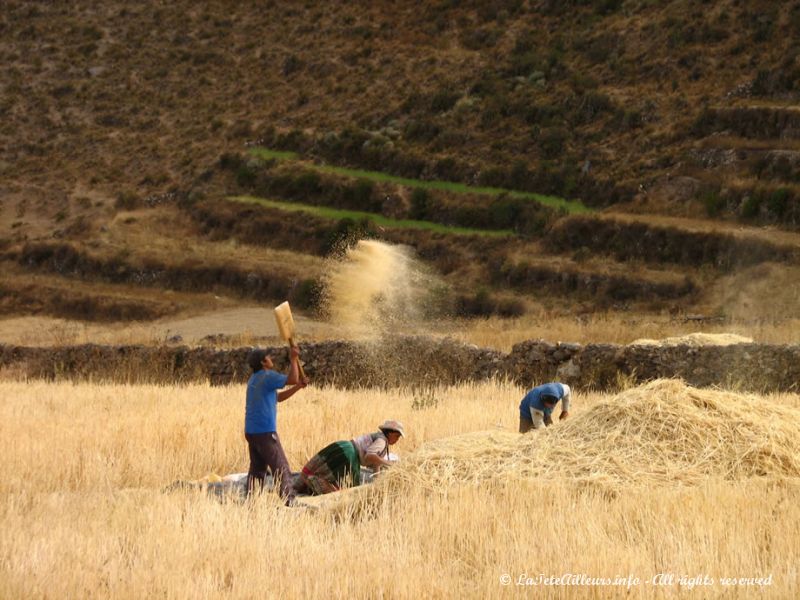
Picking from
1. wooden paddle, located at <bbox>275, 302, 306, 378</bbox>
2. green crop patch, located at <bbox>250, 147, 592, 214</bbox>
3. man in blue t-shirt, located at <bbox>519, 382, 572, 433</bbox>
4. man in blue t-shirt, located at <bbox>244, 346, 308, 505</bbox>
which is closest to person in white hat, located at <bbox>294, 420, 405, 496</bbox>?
man in blue t-shirt, located at <bbox>244, 346, 308, 505</bbox>

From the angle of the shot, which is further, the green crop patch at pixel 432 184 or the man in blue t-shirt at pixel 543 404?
the green crop patch at pixel 432 184

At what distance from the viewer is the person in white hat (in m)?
10.8

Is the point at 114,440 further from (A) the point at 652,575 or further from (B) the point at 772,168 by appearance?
(B) the point at 772,168

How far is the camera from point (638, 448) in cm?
999

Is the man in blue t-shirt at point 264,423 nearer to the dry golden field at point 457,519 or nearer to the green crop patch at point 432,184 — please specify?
the dry golden field at point 457,519

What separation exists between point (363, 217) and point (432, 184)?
4003mm

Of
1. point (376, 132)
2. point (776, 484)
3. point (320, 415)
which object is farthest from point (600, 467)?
point (376, 132)

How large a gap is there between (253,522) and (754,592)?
3674mm

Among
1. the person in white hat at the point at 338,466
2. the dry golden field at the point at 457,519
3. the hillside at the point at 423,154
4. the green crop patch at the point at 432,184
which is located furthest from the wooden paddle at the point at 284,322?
the green crop patch at the point at 432,184

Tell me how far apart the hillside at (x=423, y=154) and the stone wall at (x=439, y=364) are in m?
9.91

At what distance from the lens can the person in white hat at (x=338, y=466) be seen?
10773mm

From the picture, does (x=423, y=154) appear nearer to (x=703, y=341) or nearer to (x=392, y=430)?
(x=703, y=341)

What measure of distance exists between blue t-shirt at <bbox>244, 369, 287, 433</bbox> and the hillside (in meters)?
19.9

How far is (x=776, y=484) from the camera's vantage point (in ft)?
30.9
